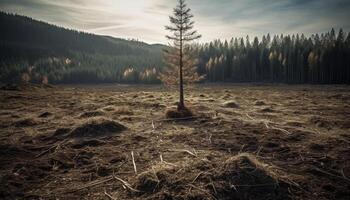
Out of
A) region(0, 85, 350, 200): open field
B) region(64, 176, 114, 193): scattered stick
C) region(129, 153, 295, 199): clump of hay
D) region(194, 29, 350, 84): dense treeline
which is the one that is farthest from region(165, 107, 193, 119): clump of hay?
region(194, 29, 350, 84): dense treeline

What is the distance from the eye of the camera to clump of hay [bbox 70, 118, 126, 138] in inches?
416

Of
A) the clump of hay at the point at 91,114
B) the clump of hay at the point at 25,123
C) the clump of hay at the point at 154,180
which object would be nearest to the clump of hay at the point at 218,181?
the clump of hay at the point at 154,180

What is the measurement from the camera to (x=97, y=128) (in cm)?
1106

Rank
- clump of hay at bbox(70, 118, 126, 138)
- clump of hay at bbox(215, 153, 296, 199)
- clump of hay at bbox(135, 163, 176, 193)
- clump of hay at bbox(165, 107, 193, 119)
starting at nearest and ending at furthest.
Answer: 1. clump of hay at bbox(215, 153, 296, 199)
2. clump of hay at bbox(135, 163, 176, 193)
3. clump of hay at bbox(70, 118, 126, 138)
4. clump of hay at bbox(165, 107, 193, 119)

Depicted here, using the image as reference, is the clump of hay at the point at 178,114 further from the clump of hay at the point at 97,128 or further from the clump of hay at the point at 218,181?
the clump of hay at the point at 218,181

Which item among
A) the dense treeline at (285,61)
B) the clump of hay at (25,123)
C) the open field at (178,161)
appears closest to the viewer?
the open field at (178,161)

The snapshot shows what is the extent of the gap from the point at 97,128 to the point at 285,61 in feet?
265

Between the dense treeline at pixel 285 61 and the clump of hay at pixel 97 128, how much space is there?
2983 inches

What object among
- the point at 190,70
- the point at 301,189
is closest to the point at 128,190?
the point at 301,189

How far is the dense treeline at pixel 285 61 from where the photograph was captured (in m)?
72.3

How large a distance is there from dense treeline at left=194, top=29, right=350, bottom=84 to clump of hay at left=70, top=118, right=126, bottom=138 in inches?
2983

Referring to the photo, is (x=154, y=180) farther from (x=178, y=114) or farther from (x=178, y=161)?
(x=178, y=114)

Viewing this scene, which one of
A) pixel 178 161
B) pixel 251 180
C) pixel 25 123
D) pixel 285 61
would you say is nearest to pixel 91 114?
pixel 25 123

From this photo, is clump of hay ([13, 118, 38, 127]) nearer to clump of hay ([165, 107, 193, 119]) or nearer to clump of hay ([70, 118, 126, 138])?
clump of hay ([70, 118, 126, 138])
